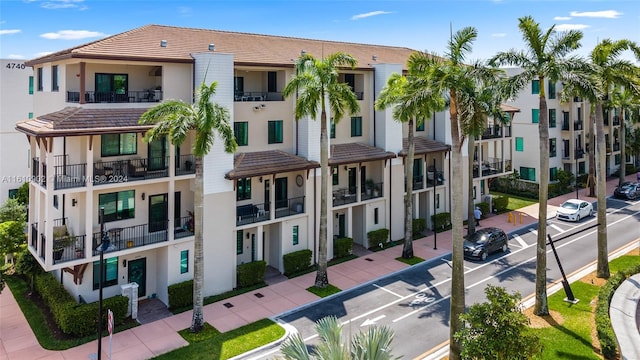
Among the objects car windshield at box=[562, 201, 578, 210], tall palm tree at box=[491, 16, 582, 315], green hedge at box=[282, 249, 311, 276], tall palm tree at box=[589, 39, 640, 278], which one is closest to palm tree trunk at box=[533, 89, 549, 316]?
tall palm tree at box=[491, 16, 582, 315]

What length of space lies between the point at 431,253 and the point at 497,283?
20.0ft

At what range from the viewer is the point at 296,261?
2759cm

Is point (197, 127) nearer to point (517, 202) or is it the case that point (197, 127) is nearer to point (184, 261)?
point (184, 261)

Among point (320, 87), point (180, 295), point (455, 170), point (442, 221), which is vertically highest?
point (320, 87)

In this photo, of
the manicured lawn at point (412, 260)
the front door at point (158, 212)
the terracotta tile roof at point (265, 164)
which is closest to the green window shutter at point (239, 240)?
the terracotta tile roof at point (265, 164)

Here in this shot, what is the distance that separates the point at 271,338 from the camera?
65.3ft

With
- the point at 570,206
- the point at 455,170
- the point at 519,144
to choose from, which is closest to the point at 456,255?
the point at 455,170

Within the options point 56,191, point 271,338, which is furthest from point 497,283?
point 56,191

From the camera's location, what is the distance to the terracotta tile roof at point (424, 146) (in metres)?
33.8

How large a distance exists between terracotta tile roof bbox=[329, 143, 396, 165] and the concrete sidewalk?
21.2 ft

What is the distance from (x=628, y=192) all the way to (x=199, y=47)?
42.2m

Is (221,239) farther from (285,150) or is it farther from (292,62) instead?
(292,62)

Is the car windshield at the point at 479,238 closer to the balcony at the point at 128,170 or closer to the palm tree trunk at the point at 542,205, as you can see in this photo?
the palm tree trunk at the point at 542,205

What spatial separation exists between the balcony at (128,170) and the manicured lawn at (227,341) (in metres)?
7.85
